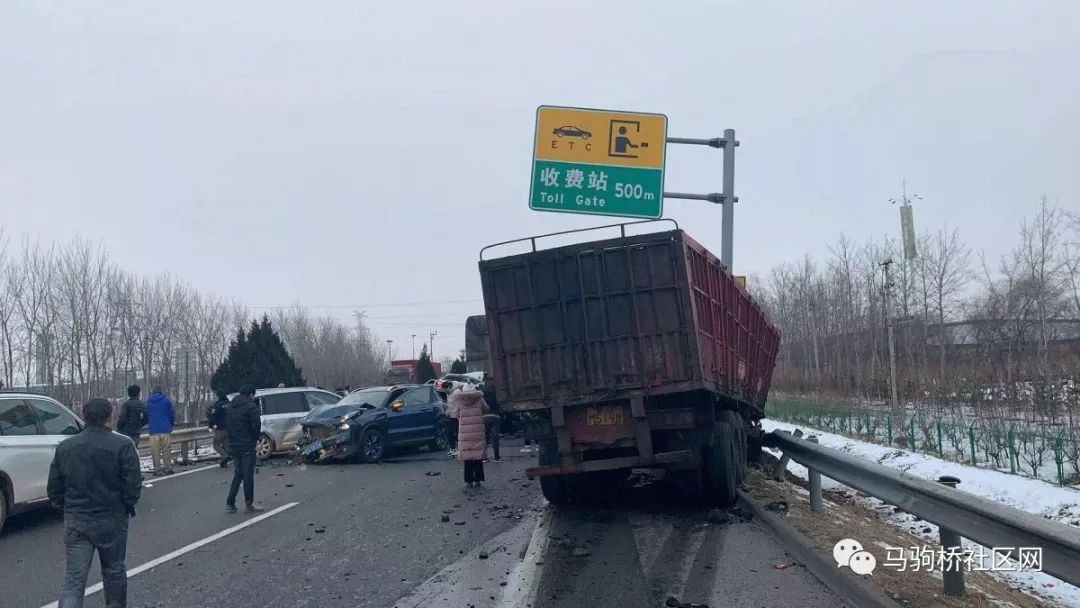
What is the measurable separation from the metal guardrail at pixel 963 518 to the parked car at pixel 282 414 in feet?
46.8

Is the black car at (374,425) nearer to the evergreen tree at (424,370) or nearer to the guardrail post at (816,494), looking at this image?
the guardrail post at (816,494)

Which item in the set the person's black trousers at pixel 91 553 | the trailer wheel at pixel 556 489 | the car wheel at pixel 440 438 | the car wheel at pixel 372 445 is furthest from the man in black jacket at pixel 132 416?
the person's black trousers at pixel 91 553

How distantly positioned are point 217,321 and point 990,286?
145 ft

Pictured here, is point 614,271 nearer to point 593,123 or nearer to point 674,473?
point 674,473

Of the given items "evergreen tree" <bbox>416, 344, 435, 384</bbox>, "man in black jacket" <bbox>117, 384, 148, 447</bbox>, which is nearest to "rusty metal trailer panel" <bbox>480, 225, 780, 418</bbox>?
"man in black jacket" <bbox>117, 384, 148, 447</bbox>

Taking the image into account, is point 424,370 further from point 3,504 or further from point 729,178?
point 3,504

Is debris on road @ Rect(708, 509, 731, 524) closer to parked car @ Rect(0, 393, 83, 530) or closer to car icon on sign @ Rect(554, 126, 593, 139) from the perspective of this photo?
car icon on sign @ Rect(554, 126, 593, 139)

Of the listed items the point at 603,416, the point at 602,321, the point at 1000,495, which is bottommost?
the point at 1000,495

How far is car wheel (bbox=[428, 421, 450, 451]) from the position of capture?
19.7 metres

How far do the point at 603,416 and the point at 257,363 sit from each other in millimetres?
35673

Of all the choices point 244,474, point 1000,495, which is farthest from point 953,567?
point 1000,495

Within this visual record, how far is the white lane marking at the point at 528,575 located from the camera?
6.35 m

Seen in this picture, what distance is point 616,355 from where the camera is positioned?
9211 mm

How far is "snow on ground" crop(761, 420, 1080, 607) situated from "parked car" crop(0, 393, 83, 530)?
10.1m
